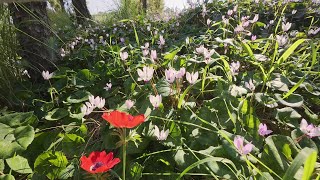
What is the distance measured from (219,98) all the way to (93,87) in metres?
1.00

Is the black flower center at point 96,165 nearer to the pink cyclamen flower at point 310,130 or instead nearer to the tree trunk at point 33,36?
the pink cyclamen flower at point 310,130

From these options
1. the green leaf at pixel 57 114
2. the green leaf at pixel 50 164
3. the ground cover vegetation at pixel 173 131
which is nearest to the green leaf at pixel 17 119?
the ground cover vegetation at pixel 173 131

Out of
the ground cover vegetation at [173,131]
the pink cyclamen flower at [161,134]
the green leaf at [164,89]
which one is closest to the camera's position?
the ground cover vegetation at [173,131]

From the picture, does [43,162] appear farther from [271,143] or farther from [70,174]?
[271,143]

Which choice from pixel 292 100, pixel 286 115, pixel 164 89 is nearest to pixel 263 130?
pixel 286 115

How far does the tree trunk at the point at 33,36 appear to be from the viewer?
2258mm

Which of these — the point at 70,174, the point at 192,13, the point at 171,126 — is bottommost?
the point at 70,174

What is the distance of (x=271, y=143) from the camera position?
1085 mm

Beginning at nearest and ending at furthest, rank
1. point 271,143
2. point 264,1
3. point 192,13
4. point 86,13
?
point 271,143 → point 264,1 → point 192,13 → point 86,13

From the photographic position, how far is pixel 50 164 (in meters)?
1.14

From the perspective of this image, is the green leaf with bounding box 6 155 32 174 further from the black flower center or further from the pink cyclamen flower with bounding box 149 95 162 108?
the pink cyclamen flower with bounding box 149 95 162 108

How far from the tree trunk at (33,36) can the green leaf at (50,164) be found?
1266mm

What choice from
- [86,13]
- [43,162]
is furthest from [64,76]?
[86,13]

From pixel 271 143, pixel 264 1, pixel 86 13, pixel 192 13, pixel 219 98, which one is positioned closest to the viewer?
pixel 271 143
